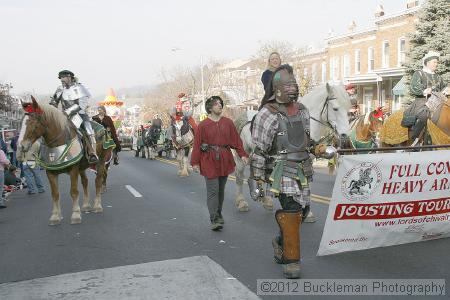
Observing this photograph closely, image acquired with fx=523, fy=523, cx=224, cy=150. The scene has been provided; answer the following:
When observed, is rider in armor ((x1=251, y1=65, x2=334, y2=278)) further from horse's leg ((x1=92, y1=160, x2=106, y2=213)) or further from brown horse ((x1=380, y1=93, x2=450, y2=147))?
horse's leg ((x1=92, y1=160, x2=106, y2=213))

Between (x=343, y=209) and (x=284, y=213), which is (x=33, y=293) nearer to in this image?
(x=284, y=213)

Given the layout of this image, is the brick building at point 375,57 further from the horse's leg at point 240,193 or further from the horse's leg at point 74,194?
the horse's leg at point 74,194

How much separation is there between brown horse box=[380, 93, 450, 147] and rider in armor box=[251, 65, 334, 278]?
12.3ft

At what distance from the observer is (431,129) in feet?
28.5

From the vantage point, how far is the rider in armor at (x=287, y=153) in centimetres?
558

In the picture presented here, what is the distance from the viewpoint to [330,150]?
5.57m

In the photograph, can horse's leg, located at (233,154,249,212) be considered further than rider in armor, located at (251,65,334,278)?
Yes

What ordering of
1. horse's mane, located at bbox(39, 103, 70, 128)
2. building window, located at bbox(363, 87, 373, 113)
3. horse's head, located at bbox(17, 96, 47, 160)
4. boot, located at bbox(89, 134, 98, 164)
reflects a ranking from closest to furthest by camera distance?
horse's head, located at bbox(17, 96, 47, 160) < horse's mane, located at bbox(39, 103, 70, 128) < boot, located at bbox(89, 134, 98, 164) < building window, located at bbox(363, 87, 373, 113)

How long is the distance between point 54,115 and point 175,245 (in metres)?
3.53

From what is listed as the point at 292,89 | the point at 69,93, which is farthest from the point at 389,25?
the point at 292,89

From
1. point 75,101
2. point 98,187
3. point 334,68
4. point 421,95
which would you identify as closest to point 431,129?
point 421,95

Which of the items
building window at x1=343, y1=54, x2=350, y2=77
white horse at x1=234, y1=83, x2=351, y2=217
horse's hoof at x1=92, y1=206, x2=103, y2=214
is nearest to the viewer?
white horse at x1=234, y1=83, x2=351, y2=217

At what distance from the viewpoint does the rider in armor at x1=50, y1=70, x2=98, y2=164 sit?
963 cm

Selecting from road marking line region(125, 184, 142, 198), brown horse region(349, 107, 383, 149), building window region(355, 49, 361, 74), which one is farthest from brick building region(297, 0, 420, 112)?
road marking line region(125, 184, 142, 198)
